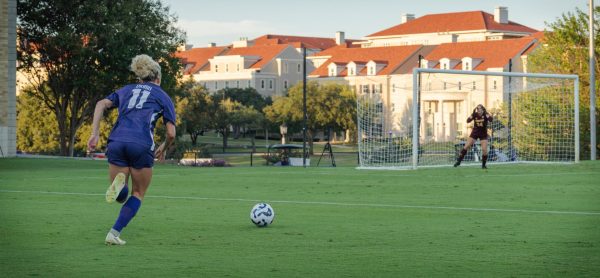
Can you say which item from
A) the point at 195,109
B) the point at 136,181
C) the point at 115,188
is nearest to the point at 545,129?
the point at 136,181

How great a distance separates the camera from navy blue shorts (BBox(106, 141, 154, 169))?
11586mm

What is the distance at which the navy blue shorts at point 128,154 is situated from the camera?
11.6 meters

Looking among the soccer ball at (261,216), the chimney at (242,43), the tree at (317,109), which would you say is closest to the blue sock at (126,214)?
the soccer ball at (261,216)

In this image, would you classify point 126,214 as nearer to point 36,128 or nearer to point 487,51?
point 36,128

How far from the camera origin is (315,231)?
13398mm

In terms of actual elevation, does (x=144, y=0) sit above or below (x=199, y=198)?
above

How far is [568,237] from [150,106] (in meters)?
5.09

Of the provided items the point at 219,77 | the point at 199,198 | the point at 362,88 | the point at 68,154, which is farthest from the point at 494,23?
the point at 199,198

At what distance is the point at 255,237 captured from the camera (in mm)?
12586

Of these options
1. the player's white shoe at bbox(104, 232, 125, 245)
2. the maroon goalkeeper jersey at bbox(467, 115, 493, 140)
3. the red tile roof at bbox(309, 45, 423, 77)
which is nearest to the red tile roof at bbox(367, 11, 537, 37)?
the red tile roof at bbox(309, 45, 423, 77)

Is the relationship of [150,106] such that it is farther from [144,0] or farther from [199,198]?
[144,0]

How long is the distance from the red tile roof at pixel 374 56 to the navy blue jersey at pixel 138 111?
13828 centimetres

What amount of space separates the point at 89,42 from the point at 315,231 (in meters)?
47.3

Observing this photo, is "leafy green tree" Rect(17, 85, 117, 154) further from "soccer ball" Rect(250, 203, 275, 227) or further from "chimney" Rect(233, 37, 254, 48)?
"chimney" Rect(233, 37, 254, 48)
